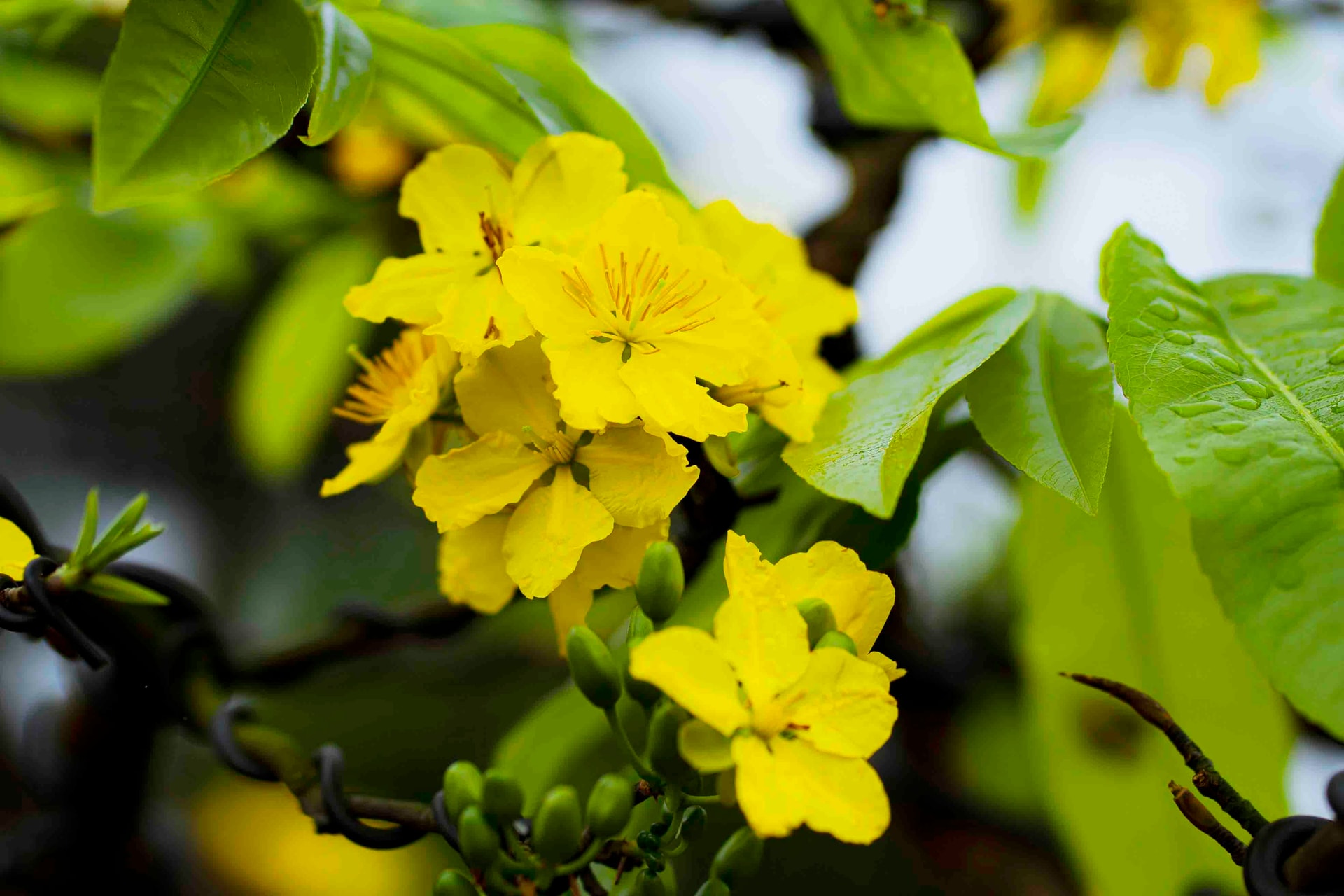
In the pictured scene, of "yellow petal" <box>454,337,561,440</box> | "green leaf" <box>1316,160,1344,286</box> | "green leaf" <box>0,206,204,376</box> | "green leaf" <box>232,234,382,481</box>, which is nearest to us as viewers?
"yellow petal" <box>454,337,561,440</box>

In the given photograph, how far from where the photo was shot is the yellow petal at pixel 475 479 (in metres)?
0.37

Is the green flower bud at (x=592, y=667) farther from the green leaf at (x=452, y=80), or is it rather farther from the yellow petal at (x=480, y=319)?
the green leaf at (x=452, y=80)

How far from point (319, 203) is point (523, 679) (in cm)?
65

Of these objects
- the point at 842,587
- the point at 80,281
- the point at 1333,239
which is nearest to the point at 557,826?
the point at 842,587

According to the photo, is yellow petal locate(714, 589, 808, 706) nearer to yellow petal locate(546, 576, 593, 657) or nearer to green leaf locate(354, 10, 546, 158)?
yellow petal locate(546, 576, 593, 657)

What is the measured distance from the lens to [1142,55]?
0.88m

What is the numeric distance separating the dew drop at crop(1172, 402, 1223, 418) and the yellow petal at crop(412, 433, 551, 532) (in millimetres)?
244

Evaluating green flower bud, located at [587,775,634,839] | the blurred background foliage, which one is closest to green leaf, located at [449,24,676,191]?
the blurred background foliage

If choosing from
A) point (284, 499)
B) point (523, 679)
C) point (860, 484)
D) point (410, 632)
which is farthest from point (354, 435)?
point (860, 484)

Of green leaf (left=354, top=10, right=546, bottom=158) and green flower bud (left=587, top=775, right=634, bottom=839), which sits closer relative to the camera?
green flower bud (left=587, top=775, right=634, bottom=839)

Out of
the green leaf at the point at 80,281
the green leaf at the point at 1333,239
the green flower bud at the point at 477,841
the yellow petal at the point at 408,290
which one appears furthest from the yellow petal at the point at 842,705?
the green leaf at the point at 80,281

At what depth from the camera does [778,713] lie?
0.99 feet

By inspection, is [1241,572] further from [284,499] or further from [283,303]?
[284,499]

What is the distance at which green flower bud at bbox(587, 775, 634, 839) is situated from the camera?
0.30 meters
